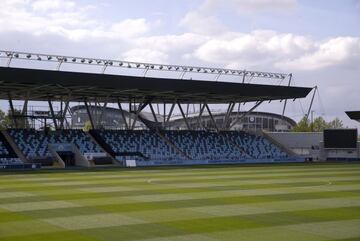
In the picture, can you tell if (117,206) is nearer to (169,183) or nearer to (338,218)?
(338,218)

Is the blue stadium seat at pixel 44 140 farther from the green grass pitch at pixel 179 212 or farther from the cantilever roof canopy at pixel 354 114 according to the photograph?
the cantilever roof canopy at pixel 354 114

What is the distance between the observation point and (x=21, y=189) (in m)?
28.0

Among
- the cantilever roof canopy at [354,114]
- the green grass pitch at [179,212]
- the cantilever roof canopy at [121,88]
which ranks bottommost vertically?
the green grass pitch at [179,212]

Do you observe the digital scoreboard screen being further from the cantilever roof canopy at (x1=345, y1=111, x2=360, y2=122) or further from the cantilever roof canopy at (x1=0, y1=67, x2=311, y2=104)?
the cantilever roof canopy at (x1=0, y1=67, x2=311, y2=104)

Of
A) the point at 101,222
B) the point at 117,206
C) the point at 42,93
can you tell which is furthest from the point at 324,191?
the point at 42,93

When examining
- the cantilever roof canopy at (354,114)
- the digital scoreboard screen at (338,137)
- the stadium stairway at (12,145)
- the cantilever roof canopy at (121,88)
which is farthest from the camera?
the digital scoreboard screen at (338,137)

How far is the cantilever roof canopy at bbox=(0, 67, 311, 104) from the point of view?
5288 cm

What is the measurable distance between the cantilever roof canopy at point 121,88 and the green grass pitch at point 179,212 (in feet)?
79.7

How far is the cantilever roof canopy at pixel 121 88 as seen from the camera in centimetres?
5288

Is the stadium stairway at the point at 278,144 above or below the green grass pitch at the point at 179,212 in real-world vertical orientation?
above

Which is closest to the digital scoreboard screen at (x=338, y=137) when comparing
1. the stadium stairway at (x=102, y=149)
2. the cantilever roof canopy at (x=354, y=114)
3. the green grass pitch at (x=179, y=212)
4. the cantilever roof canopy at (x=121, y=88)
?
the cantilever roof canopy at (x=354, y=114)

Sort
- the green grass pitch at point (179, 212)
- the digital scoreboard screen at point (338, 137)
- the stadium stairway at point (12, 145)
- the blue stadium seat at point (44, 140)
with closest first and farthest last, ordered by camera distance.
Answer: the green grass pitch at point (179, 212)
the stadium stairway at point (12, 145)
the blue stadium seat at point (44, 140)
the digital scoreboard screen at point (338, 137)

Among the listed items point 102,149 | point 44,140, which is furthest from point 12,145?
point 102,149

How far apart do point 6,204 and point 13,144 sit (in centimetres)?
3775
